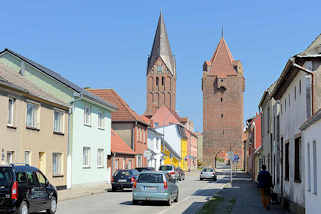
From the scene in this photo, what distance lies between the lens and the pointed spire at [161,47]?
421ft

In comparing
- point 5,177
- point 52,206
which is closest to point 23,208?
point 5,177

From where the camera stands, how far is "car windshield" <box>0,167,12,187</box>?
13.6 m

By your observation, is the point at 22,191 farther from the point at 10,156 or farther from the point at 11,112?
the point at 11,112

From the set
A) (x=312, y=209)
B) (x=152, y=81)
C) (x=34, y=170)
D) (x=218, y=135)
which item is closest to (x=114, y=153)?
(x=34, y=170)

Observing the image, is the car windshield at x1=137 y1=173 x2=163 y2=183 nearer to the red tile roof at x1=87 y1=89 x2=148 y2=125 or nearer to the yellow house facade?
the red tile roof at x1=87 y1=89 x2=148 y2=125

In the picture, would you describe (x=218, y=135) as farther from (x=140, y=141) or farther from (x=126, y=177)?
(x=126, y=177)

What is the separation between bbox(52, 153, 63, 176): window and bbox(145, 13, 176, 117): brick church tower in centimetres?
9978

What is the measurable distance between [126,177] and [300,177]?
1570cm

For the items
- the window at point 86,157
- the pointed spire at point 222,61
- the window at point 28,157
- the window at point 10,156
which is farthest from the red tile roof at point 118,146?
the pointed spire at point 222,61

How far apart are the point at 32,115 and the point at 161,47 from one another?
10388cm

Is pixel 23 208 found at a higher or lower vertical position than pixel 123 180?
higher

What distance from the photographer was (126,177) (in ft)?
101

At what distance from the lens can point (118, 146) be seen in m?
43.0

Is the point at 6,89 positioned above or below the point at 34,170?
above
